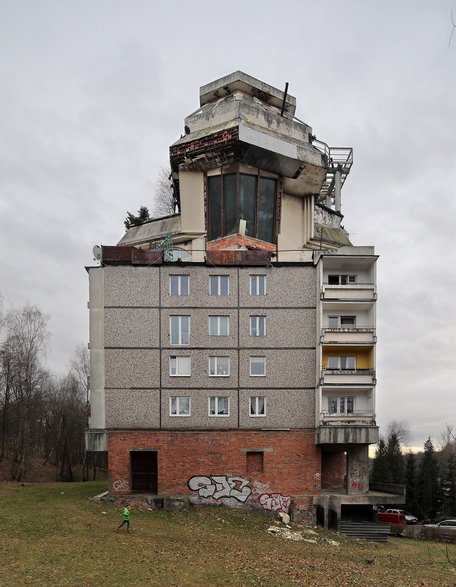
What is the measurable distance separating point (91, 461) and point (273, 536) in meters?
40.4

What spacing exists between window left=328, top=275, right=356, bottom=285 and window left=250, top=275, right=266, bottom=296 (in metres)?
4.96

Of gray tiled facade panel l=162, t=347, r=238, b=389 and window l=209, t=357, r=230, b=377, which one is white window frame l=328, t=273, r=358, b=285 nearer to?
gray tiled facade panel l=162, t=347, r=238, b=389

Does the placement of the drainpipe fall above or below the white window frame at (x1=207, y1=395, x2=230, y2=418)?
above

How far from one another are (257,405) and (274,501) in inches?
240

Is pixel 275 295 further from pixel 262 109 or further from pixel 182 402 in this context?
pixel 262 109

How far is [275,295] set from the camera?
33.9 metres

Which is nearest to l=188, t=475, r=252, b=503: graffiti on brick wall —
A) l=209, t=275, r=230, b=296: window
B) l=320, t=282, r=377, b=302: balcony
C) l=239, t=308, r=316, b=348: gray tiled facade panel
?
l=239, t=308, r=316, b=348: gray tiled facade panel

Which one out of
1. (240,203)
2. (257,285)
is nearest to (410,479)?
(257,285)

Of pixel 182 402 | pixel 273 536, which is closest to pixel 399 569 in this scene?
pixel 273 536

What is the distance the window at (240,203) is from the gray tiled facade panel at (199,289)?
607cm

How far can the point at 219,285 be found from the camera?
111 ft

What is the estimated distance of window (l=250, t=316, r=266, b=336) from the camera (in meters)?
33.6

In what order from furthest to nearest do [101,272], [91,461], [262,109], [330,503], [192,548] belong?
[91,461], [262,109], [101,272], [330,503], [192,548]

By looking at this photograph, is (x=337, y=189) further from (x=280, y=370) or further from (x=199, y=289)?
(x=280, y=370)
